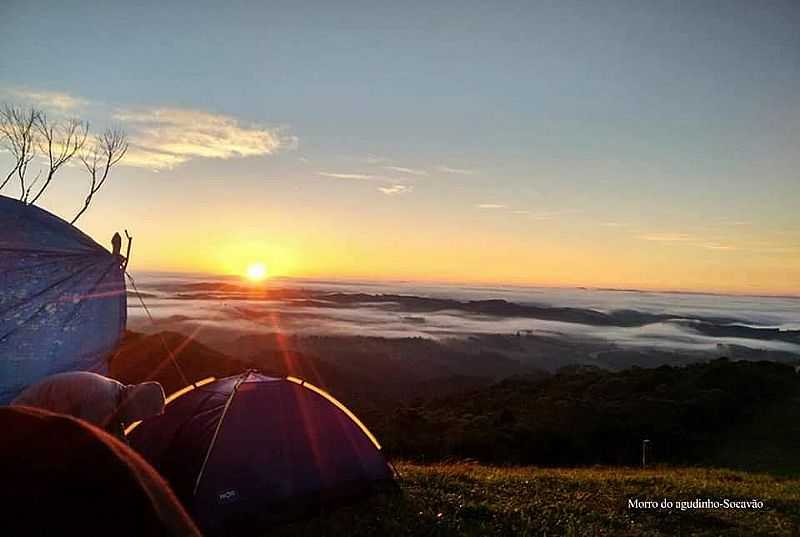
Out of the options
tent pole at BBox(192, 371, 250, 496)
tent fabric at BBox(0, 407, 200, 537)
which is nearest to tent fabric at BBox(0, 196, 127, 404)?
tent pole at BBox(192, 371, 250, 496)

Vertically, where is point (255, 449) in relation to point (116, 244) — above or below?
below

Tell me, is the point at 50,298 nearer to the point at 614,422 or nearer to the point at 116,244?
the point at 116,244

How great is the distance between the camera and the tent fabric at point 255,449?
377 inches

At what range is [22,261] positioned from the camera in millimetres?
12453

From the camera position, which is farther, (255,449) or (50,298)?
(50,298)

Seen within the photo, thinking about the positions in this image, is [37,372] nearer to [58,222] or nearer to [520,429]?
[58,222]

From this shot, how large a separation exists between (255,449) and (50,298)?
19.7ft

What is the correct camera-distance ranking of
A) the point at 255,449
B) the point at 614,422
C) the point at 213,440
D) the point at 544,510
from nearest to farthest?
the point at 213,440 → the point at 255,449 → the point at 544,510 → the point at 614,422

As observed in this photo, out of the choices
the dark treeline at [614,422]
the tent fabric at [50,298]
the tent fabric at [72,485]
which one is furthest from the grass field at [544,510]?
the tent fabric at [72,485]

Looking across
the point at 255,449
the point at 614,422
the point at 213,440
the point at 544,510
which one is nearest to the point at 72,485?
the point at 213,440

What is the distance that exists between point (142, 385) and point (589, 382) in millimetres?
62781

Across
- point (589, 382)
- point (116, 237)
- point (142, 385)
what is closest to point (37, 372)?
point (116, 237)

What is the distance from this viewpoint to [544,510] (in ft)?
36.1

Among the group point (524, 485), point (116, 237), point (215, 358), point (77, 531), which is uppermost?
point (116, 237)
